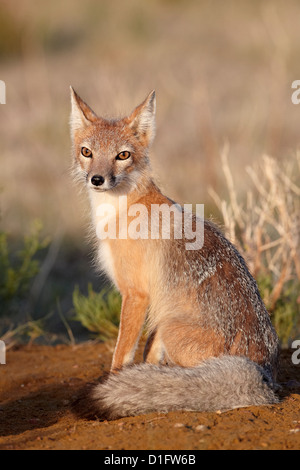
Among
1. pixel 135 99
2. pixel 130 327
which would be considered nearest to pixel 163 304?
pixel 130 327

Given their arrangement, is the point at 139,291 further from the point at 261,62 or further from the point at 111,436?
the point at 261,62

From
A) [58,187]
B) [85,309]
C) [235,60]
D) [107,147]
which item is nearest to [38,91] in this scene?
[58,187]

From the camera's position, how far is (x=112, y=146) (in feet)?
19.3

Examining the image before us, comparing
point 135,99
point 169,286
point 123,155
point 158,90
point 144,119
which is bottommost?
point 169,286

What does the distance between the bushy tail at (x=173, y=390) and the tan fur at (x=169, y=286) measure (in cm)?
35

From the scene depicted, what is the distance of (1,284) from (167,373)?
478 cm

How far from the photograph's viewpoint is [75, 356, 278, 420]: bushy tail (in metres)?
4.77

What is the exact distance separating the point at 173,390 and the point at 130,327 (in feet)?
3.08

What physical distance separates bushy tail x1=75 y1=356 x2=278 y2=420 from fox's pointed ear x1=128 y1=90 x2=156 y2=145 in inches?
92.2

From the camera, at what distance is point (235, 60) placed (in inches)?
981

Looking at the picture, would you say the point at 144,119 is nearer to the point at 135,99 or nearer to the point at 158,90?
the point at 135,99

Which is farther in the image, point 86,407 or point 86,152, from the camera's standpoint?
point 86,152

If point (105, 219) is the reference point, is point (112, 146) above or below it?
above

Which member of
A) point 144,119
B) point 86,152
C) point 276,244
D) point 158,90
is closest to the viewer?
point 86,152
